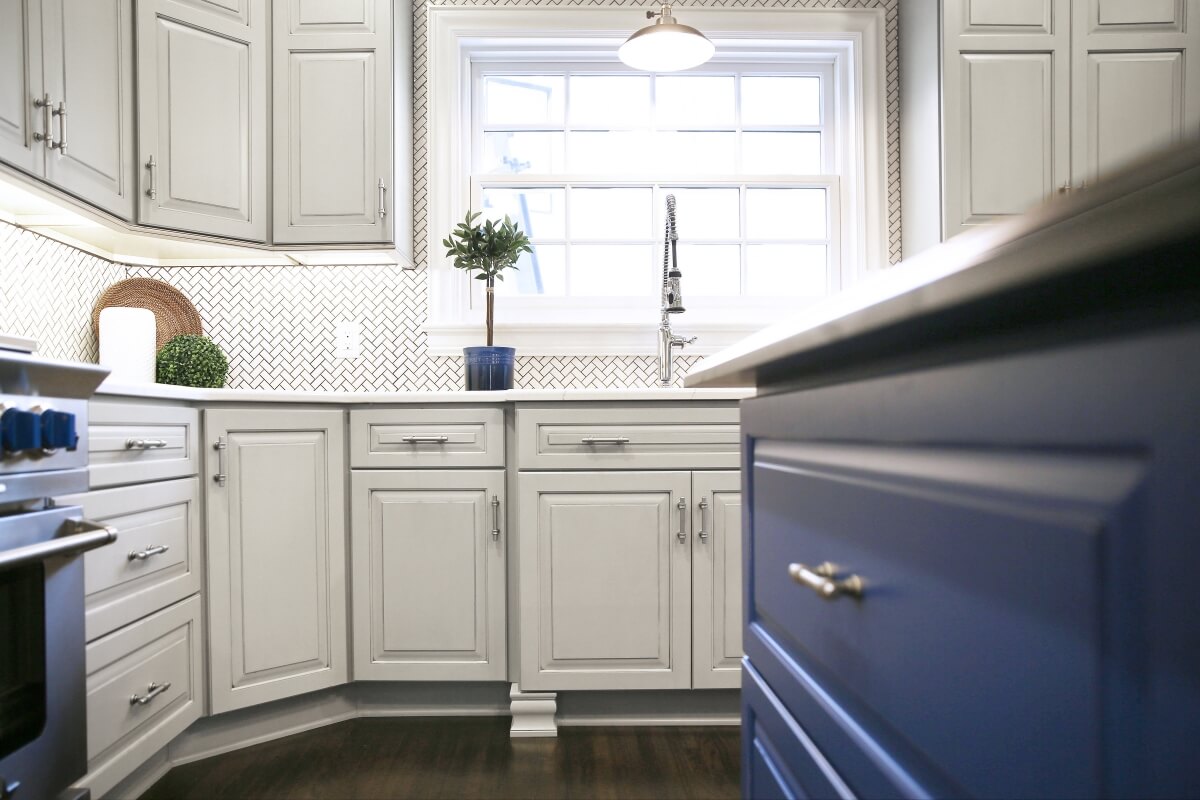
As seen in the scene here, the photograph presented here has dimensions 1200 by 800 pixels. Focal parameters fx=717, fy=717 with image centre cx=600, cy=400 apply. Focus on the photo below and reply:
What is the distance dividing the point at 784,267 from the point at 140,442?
2290mm

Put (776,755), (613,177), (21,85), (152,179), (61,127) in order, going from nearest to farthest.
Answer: (776,755), (21,85), (61,127), (152,179), (613,177)

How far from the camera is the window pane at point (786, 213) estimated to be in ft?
9.52

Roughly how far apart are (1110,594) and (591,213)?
272 cm

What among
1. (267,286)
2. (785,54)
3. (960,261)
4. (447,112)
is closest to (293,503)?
(267,286)

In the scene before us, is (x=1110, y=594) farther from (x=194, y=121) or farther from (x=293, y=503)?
(x=194, y=121)

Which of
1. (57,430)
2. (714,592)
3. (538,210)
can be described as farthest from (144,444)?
(538,210)

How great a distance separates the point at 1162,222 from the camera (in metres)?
0.23

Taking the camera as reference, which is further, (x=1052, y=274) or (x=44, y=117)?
(x=44, y=117)

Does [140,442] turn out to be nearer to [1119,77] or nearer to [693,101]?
[693,101]

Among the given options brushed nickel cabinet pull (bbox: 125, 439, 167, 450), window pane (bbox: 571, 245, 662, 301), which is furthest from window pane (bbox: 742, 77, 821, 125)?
brushed nickel cabinet pull (bbox: 125, 439, 167, 450)

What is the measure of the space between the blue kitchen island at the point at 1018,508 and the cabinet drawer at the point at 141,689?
1.50m

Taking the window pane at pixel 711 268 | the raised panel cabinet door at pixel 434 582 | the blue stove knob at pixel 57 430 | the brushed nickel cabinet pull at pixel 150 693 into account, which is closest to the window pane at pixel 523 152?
the window pane at pixel 711 268

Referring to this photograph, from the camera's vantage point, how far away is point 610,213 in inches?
113

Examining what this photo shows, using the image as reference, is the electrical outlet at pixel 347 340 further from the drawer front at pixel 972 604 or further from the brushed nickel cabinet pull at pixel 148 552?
the drawer front at pixel 972 604
